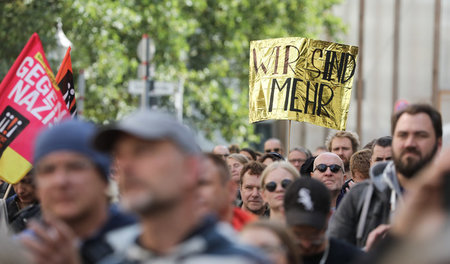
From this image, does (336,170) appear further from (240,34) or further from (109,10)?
(240,34)

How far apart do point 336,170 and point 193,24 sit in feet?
49.3

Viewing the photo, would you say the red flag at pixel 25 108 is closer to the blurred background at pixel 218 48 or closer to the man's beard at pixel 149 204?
the man's beard at pixel 149 204

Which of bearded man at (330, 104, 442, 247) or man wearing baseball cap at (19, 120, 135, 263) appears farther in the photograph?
bearded man at (330, 104, 442, 247)

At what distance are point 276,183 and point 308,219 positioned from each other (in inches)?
69.5

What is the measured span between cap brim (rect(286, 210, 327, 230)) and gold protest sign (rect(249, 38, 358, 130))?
483 cm

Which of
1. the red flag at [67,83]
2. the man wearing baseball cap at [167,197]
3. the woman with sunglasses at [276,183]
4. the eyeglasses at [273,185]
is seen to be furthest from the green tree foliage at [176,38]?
the man wearing baseball cap at [167,197]

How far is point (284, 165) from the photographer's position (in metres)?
7.30

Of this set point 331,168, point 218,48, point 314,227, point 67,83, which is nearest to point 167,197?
point 314,227

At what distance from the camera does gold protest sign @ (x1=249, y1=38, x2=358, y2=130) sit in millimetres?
10328

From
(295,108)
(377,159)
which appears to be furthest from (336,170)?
(295,108)

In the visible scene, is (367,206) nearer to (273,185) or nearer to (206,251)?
(273,185)

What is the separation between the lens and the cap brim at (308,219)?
5.36 meters

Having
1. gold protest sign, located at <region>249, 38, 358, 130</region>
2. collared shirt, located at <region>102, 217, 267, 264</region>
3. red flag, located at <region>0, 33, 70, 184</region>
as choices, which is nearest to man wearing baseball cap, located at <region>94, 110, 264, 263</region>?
collared shirt, located at <region>102, 217, 267, 264</region>

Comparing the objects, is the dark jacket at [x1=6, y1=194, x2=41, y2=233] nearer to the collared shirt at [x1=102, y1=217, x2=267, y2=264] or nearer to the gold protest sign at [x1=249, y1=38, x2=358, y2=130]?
the collared shirt at [x1=102, y1=217, x2=267, y2=264]
